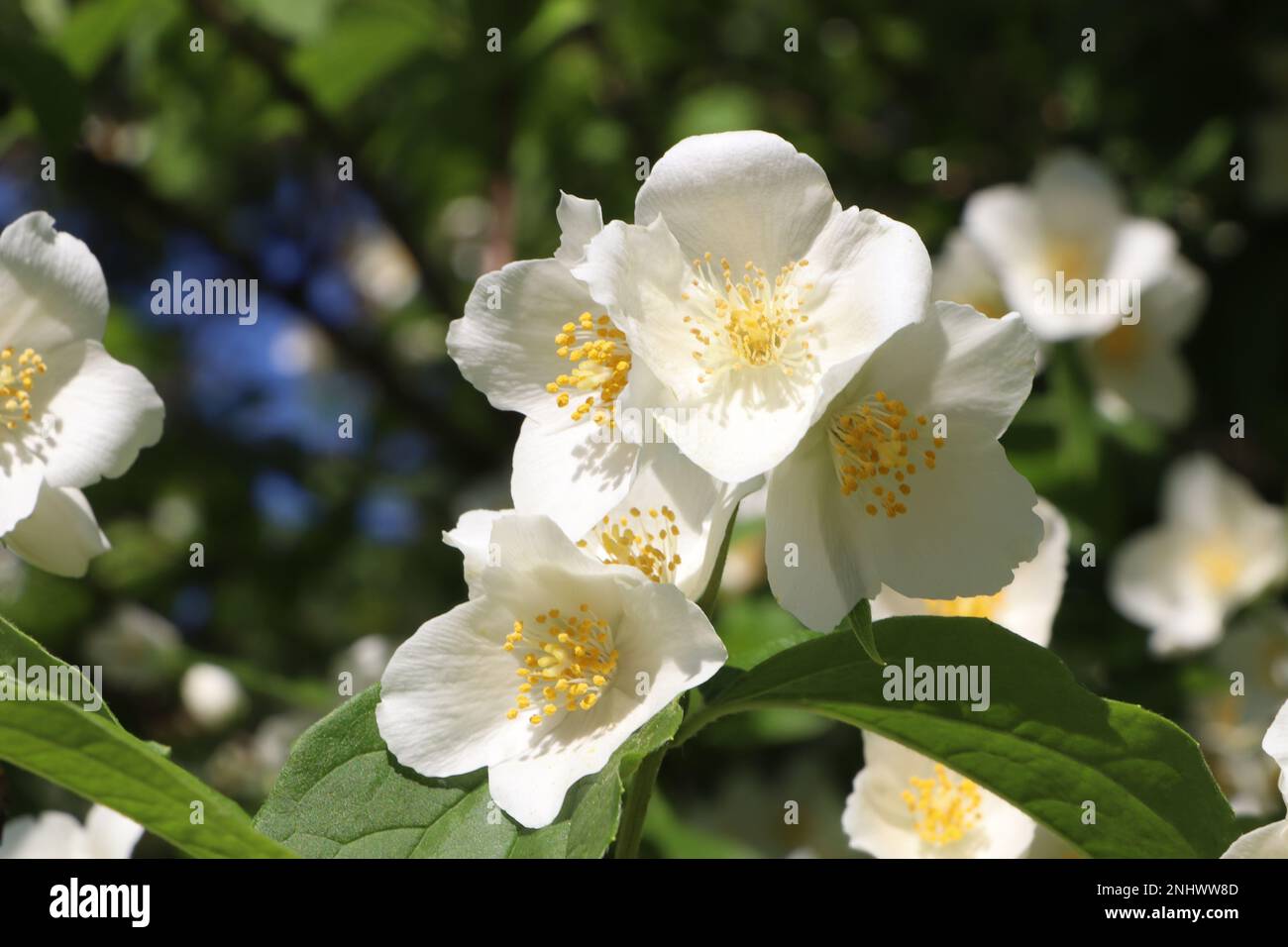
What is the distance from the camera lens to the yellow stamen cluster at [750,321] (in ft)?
4.48

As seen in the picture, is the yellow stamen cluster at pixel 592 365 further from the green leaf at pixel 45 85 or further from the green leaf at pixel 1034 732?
the green leaf at pixel 45 85

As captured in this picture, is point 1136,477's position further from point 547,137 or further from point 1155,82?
point 547,137

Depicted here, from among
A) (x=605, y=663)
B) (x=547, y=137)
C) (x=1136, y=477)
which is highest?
(x=547, y=137)

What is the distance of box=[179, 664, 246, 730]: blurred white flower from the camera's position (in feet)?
11.2

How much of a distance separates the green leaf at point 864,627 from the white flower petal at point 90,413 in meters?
0.84

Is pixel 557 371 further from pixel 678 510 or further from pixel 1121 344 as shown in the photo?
pixel 1121 344

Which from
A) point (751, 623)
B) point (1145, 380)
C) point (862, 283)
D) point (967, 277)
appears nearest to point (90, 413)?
point (862, 283)

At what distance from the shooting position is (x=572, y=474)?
4.52ft

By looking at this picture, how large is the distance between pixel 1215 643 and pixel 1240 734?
549mm

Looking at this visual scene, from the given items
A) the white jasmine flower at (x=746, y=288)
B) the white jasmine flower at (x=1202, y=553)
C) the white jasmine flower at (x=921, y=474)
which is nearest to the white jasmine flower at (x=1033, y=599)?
the white jasmine flower at (x=921, y=474)

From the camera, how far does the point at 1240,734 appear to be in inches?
95.3

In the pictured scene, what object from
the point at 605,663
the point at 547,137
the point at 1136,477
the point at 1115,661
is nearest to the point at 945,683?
the point at 605,663

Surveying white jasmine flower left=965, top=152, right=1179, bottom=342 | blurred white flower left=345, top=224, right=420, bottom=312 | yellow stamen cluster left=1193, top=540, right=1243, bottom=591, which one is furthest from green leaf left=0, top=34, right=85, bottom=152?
blurred white flower left=345, top=224, right=420, bottom=312

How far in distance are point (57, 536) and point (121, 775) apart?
537mm
